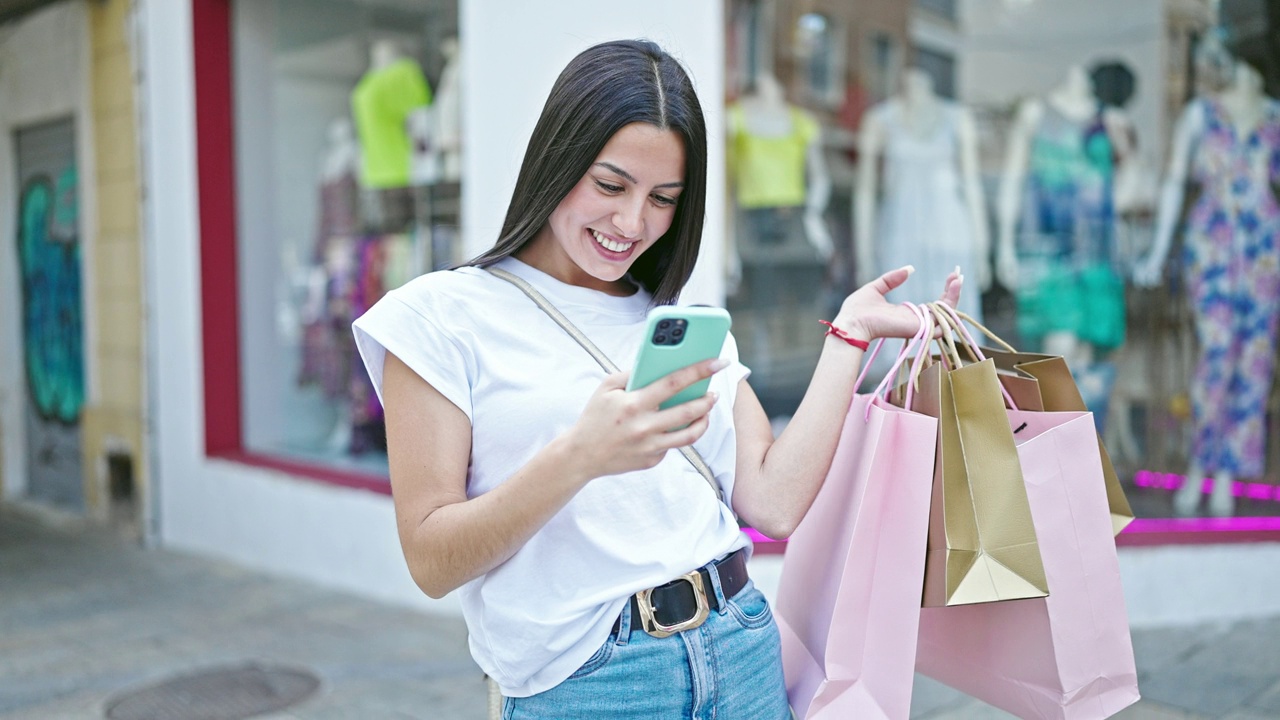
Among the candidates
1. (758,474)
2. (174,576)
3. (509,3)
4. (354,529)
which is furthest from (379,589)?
(758,474)

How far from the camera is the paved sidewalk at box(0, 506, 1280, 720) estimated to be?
3.79 m

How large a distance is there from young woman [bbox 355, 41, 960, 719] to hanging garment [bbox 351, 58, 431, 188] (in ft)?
15.0

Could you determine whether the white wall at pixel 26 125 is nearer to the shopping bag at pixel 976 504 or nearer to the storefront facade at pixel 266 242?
the storefront facade at pixel 266 242

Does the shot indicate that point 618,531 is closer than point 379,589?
Yes

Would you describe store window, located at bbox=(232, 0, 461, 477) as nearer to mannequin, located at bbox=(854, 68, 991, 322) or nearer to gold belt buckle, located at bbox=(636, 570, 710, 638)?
mannequin, located at bbox=(854, 68, 991, 322)

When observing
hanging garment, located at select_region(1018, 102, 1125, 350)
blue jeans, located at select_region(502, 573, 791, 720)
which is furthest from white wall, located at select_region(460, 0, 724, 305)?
blue jeans, located at select_region(502, 573, 791, 720)

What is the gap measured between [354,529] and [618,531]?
415 cm

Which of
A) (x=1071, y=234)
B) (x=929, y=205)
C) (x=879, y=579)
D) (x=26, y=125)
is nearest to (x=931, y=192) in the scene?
(x=929, y=205)

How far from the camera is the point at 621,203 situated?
1468 millimetres

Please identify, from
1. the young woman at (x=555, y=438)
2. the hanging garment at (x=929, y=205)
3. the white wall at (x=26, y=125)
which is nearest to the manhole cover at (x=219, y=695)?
the young woman at (x=555, y=438)

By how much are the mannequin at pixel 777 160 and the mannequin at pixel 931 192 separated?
28 cm

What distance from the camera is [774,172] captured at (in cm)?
520

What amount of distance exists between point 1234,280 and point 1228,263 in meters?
0.09

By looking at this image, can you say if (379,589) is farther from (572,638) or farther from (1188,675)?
(572,638)
